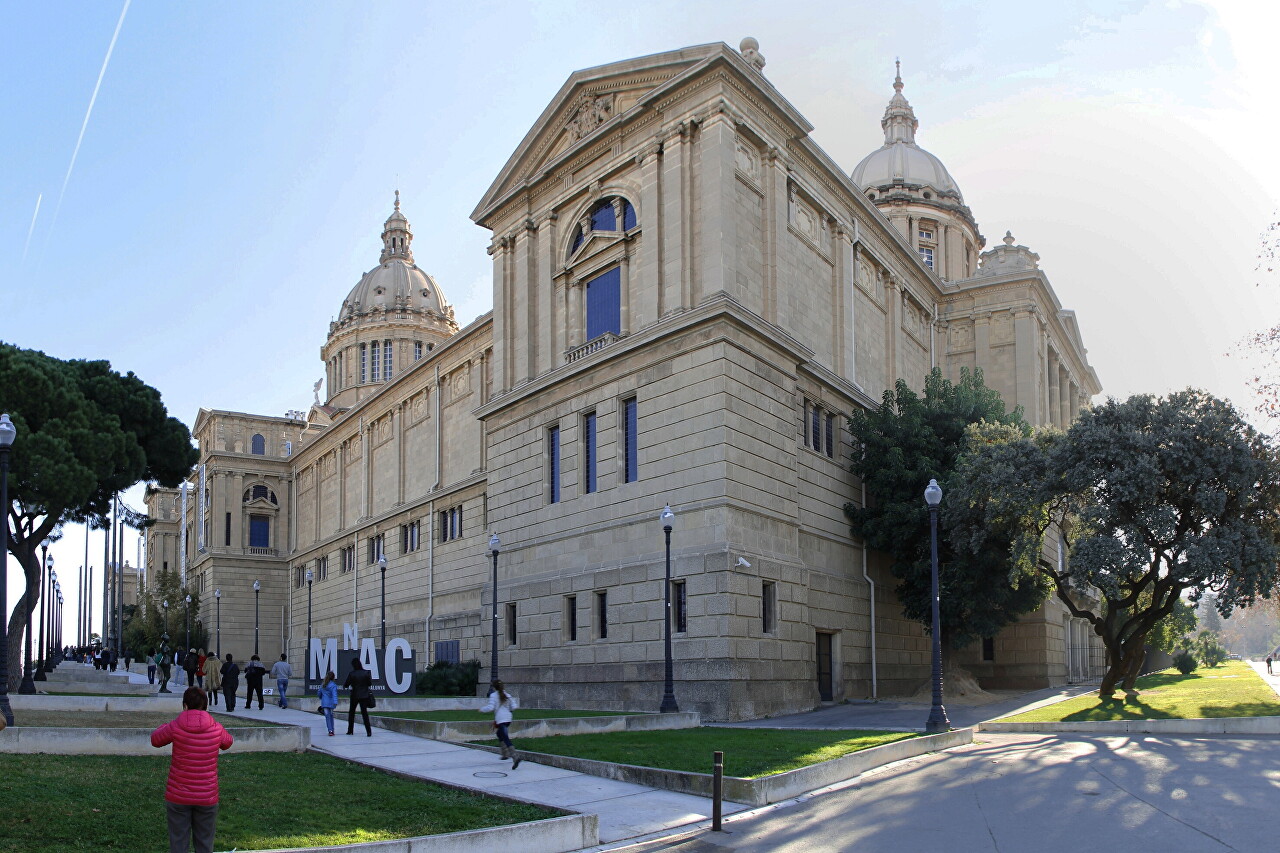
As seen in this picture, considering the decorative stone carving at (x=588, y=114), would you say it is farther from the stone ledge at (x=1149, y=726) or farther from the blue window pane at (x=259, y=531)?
the blue window pane at (x=259, y=531)

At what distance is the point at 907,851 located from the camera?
13.4 m

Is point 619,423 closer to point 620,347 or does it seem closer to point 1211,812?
point 620,347

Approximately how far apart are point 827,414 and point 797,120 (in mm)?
10117

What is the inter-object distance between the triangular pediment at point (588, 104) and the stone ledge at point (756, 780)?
21.8 meters

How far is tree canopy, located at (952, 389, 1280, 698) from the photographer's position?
29922 millimetres

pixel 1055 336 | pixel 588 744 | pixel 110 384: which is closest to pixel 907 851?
pixel 588 744

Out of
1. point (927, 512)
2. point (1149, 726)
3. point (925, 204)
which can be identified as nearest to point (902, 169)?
point (925, 204)

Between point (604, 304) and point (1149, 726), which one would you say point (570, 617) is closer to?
point (604, 304)

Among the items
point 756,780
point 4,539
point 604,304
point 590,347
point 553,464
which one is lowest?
point 756,780

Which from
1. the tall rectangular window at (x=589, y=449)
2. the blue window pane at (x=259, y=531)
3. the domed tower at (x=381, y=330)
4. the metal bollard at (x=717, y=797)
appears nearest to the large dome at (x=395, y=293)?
the domed tower at (x=381, y=330)

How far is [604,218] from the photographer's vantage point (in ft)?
128

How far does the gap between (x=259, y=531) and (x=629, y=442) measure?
6331 centimetres

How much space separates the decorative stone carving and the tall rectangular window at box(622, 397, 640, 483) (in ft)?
33.9

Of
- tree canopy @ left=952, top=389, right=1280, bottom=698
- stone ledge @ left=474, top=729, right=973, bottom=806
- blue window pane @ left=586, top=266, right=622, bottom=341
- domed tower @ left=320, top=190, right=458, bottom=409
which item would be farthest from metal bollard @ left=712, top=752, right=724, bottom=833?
domed tower @ left=320, top=190, right=458, bottom=409
